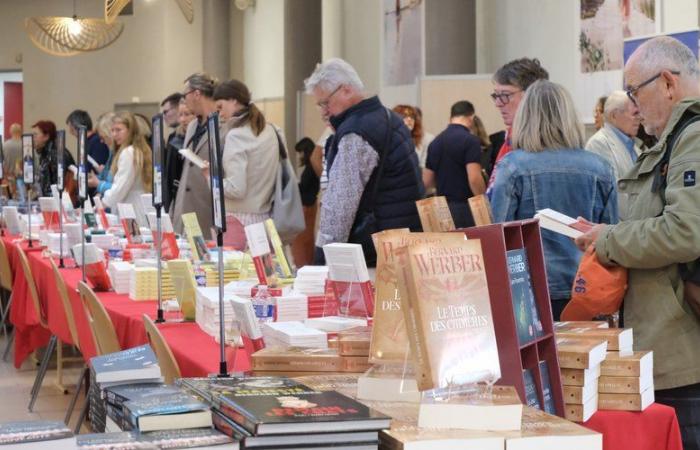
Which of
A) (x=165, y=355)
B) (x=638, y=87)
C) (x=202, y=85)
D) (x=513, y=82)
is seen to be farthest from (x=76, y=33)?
(x=638, y=87)

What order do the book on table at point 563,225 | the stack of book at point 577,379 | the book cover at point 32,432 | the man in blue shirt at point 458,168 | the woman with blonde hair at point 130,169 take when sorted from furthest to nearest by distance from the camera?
the woman with blonde hair at point 130,169
the man in blue shirt at point 458,168
the book on table at point 563,225
the stack of book at point 577,379
the book cover at point 32,432

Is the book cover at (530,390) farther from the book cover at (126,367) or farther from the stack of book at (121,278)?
the stack of book at (121,278)

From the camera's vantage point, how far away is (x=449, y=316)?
1711 mm

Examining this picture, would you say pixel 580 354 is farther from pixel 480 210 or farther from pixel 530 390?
pixel 480 210

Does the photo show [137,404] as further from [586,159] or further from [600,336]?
[586,159]

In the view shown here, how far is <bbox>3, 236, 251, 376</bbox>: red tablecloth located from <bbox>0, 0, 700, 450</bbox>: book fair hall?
2cm

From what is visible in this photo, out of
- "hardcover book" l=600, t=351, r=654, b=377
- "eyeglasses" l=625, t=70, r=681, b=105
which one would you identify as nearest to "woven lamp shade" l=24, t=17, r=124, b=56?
"eyeglasses" l=625, t=70, r=681, b=105

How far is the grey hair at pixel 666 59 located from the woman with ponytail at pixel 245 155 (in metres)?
3.18

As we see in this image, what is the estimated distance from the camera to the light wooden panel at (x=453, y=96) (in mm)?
9109

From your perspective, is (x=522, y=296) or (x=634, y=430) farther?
(x=634, y=430)

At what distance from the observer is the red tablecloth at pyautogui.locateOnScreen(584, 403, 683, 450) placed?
231 cm

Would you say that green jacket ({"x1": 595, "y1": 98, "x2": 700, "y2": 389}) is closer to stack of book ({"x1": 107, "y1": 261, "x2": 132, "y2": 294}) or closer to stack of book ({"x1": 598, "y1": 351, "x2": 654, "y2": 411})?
stack of book ({"x1": 598, "y1": 351, "x2": 654, "y2": 411})

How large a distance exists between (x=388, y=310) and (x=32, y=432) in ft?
2.49

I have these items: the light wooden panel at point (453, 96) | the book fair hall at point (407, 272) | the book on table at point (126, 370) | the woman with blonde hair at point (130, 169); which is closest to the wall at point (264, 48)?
the book fair hall at point (407, 272)
